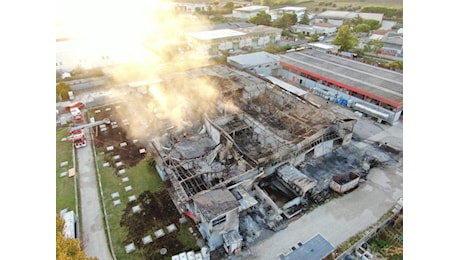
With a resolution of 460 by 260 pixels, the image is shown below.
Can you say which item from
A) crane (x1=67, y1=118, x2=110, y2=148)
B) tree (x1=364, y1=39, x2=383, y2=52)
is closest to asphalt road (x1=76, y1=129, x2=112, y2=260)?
crane (x1=67, y1=118, x2=110, y2=148)

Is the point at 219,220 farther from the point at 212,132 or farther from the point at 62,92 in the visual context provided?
the point at 62,92

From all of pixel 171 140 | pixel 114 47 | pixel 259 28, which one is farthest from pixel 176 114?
pixel 259 28

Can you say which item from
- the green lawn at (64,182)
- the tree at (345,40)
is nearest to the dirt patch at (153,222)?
the green lawn at (64,182)

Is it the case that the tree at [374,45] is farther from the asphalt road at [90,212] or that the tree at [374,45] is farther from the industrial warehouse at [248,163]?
the asphalt road at [90,212]

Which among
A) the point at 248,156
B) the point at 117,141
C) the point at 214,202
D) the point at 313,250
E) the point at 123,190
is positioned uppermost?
the point at 248,156

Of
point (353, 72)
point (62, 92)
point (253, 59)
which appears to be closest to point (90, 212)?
point (62, 92)

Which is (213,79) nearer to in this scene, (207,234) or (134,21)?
(207,234)
